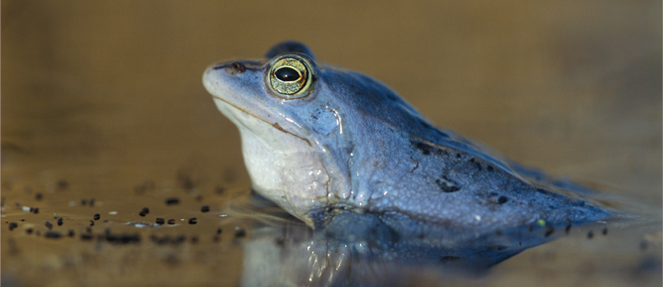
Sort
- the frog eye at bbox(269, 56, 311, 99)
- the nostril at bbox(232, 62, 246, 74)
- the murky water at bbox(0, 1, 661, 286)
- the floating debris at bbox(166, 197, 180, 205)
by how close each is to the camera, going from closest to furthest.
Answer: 1. the murky water at bbox(0, 1, 661, 286)
2. the frog eye at bbox(269, 56, 311, 99)
3. the nostril at bbox(232, 62, 246, 74)
4. the floating debris at bbox(166, 197, 180, 205)

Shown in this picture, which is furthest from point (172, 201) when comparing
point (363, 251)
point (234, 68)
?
point (363, 251)

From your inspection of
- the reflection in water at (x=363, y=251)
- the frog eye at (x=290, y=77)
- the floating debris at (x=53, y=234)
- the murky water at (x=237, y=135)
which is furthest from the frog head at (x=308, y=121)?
the floating debris at (x=53, y=234)

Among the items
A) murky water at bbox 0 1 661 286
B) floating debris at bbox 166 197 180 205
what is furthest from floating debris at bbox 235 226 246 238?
floating debris at bbox 166 197 180 205

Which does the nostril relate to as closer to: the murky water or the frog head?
the frog head

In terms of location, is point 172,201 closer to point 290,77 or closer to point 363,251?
point 290,77

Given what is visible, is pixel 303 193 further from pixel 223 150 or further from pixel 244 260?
pixel 223 150

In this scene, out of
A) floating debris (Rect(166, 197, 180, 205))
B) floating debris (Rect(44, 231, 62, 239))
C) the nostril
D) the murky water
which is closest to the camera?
the murky water

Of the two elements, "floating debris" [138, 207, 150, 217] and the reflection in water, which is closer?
the reflection in water
